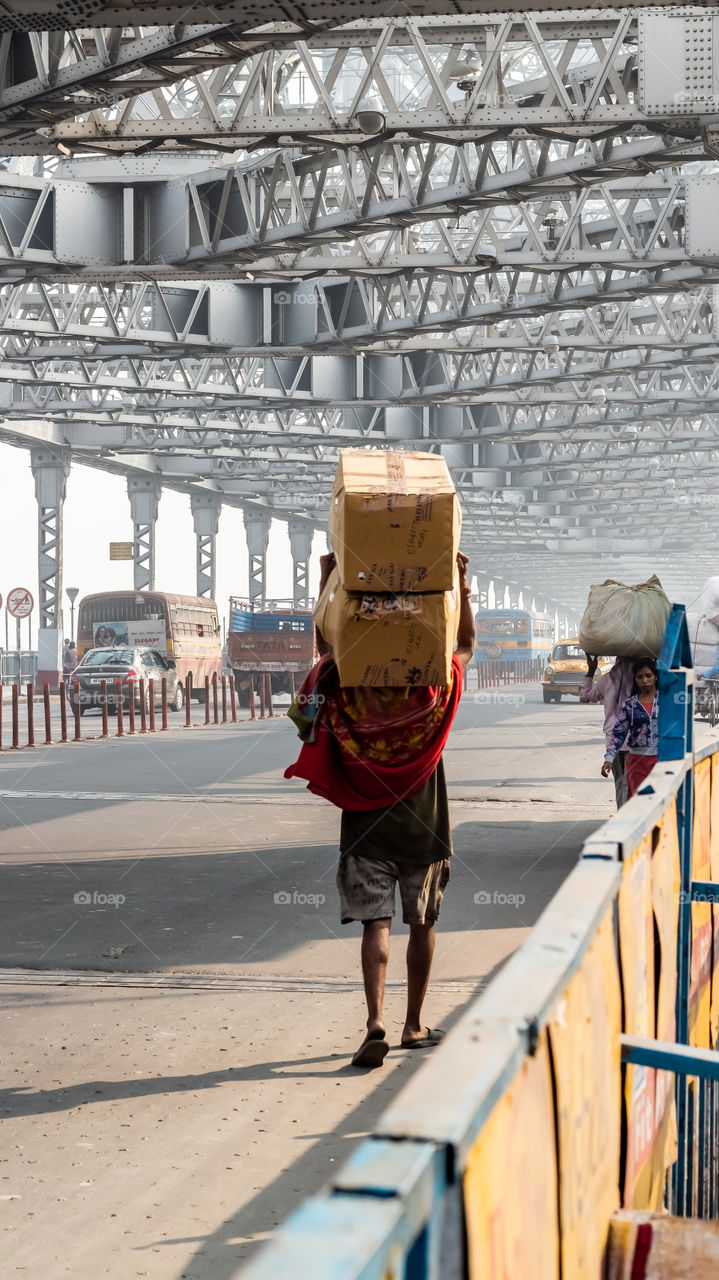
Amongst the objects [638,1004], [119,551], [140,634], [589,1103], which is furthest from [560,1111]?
[119,551]

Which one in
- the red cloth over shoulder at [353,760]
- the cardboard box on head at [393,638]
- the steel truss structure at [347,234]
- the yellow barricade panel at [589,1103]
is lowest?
the yellow barricade panel at [589,1103]

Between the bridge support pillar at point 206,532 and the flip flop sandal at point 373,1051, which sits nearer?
the flip flop sandal at point 373,1051

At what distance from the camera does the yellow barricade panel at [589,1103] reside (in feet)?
7.47

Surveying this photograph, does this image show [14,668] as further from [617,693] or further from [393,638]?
[393,638]

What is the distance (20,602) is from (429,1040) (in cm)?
3628

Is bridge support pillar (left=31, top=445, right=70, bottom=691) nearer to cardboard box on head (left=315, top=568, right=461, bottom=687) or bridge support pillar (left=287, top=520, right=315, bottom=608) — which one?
bridge support pillar (left=287, top=520, right=315, bottom=608)

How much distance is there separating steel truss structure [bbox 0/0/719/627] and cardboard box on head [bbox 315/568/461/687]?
7688mm

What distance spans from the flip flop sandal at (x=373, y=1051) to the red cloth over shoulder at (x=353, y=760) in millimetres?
913

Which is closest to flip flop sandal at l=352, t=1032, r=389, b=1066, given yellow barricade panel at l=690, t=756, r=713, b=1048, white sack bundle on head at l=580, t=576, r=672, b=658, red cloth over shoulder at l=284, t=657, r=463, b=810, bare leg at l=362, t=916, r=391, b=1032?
bare leg at l=362, t=916, r=391, b=1032

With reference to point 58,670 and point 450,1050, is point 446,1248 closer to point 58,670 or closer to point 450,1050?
point 450,1050

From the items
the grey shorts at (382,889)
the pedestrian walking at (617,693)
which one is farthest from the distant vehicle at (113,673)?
the grey shorts at (382,889)

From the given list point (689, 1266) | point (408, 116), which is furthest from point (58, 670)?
point (689, 1266)

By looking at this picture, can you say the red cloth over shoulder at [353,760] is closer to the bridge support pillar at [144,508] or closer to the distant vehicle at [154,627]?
the distant vehicle at [154,627]

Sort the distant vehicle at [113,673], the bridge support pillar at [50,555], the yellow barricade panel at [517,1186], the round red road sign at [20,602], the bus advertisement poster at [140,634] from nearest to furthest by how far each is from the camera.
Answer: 1. the yellow barricade panel at [517,1186]
2. the distant vehicle at [113,673]
3. the round red road sign at [20,602]
4. the bus advertisement poster at [140,634]
5. the bridge support pillar at [50,555]
